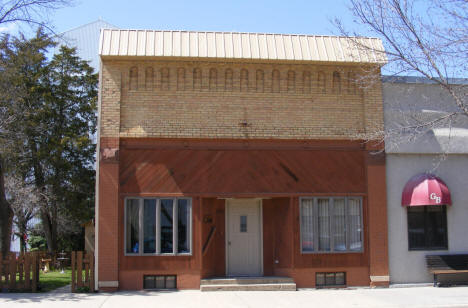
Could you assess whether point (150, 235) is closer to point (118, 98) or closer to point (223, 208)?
point (223, 208)

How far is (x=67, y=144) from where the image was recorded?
26547 mm

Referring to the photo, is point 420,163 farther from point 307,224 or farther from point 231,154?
point 231,154

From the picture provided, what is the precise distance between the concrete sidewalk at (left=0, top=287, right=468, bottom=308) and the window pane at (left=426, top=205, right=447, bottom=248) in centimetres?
147

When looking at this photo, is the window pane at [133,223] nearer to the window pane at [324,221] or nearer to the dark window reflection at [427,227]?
the window pane at [324,221]

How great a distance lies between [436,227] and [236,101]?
704 centimetres

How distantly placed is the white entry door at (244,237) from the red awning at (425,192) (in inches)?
173

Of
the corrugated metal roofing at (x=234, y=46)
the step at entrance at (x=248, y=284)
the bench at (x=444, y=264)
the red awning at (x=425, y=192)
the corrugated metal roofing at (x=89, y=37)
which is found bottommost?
the step at entrance at (x=248, y=284)

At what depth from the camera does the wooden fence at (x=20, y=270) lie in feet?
45.3

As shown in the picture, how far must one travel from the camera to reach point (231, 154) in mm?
14891

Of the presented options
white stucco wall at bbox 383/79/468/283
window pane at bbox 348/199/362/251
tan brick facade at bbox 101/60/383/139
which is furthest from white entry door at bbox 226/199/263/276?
white stucco wall at bbox 383/79/468/283

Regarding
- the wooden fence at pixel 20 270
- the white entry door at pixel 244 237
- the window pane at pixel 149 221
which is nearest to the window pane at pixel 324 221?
the white entry door at pixel 244 237

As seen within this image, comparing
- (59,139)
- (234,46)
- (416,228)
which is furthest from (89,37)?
(416,228)

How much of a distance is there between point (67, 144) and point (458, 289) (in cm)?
1957

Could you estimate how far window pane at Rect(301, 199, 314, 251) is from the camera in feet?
49.3
